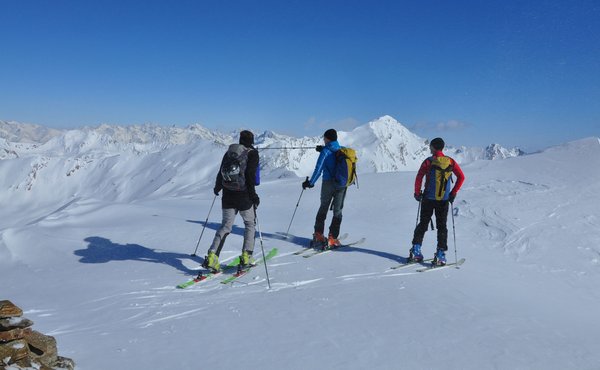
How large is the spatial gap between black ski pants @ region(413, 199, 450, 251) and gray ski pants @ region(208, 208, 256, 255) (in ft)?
11.9

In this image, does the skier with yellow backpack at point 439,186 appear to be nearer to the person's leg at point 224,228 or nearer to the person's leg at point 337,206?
the person's leg at point 337,206

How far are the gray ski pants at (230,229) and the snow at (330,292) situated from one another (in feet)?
2.20

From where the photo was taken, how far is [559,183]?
15.8 metres

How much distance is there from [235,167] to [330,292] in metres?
2.88

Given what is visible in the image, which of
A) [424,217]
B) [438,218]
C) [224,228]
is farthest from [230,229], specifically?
[438,218]

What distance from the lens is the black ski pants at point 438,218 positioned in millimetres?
9117

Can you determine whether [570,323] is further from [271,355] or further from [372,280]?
[271,355]

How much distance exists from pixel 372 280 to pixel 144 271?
184 inches

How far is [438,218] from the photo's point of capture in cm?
923

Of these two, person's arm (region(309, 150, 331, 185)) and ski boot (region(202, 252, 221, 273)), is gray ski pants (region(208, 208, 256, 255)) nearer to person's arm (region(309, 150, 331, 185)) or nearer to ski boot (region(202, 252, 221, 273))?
ski boot (region(202, 252, 221, 273))

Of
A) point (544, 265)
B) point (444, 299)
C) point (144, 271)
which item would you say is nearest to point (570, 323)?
point (444, 299)

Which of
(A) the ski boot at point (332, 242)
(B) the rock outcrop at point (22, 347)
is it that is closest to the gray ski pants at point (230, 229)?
(A) the ski boot at point (332, 242)

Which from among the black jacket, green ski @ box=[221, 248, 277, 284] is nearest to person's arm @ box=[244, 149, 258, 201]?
the black jacket

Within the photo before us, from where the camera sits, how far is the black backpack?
8.12 m
